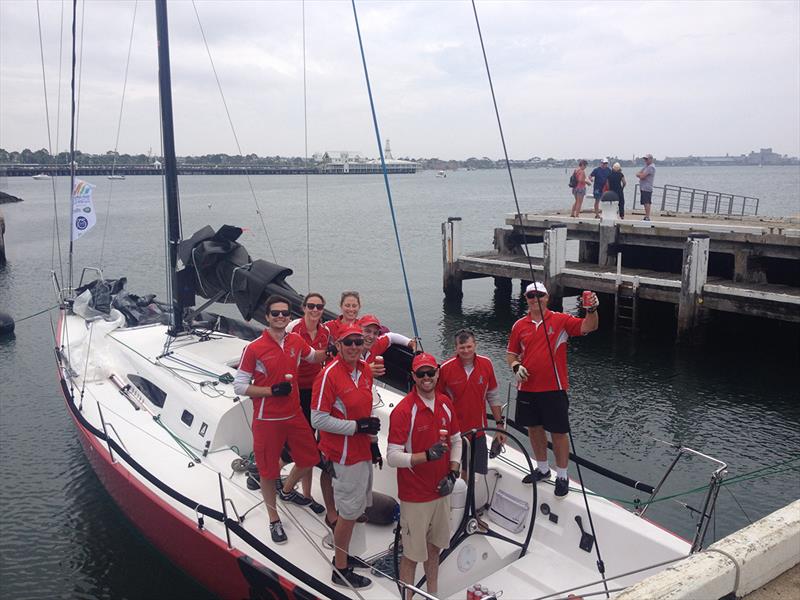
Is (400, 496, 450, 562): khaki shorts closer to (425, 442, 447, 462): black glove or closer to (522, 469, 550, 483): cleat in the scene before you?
(425, 442, 447, 462): black glove

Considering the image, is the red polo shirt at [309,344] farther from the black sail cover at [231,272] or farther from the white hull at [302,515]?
the black sail cover at [231,272]

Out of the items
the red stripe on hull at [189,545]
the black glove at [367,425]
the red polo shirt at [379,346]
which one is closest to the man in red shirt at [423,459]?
the black glove at [367,425]

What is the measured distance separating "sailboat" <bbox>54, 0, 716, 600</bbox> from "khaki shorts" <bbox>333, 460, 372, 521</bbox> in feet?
1.43

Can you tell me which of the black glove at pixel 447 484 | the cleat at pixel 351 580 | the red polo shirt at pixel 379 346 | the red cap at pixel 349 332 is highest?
the red cap at pixel 349 332

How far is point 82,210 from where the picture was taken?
456 inches

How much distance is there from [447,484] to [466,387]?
87cm

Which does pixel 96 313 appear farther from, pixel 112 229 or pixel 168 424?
pixel 112 229

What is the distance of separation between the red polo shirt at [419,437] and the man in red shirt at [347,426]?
19cm

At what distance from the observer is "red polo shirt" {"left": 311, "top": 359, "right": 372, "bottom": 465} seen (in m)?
4.38

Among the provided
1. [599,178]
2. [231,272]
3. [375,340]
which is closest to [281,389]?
[375,340]

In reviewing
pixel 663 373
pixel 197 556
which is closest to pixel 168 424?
pixel 197 556

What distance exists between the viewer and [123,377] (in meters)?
8.58

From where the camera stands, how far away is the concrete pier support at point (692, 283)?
1423cm

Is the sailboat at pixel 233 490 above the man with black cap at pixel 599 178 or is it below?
below
